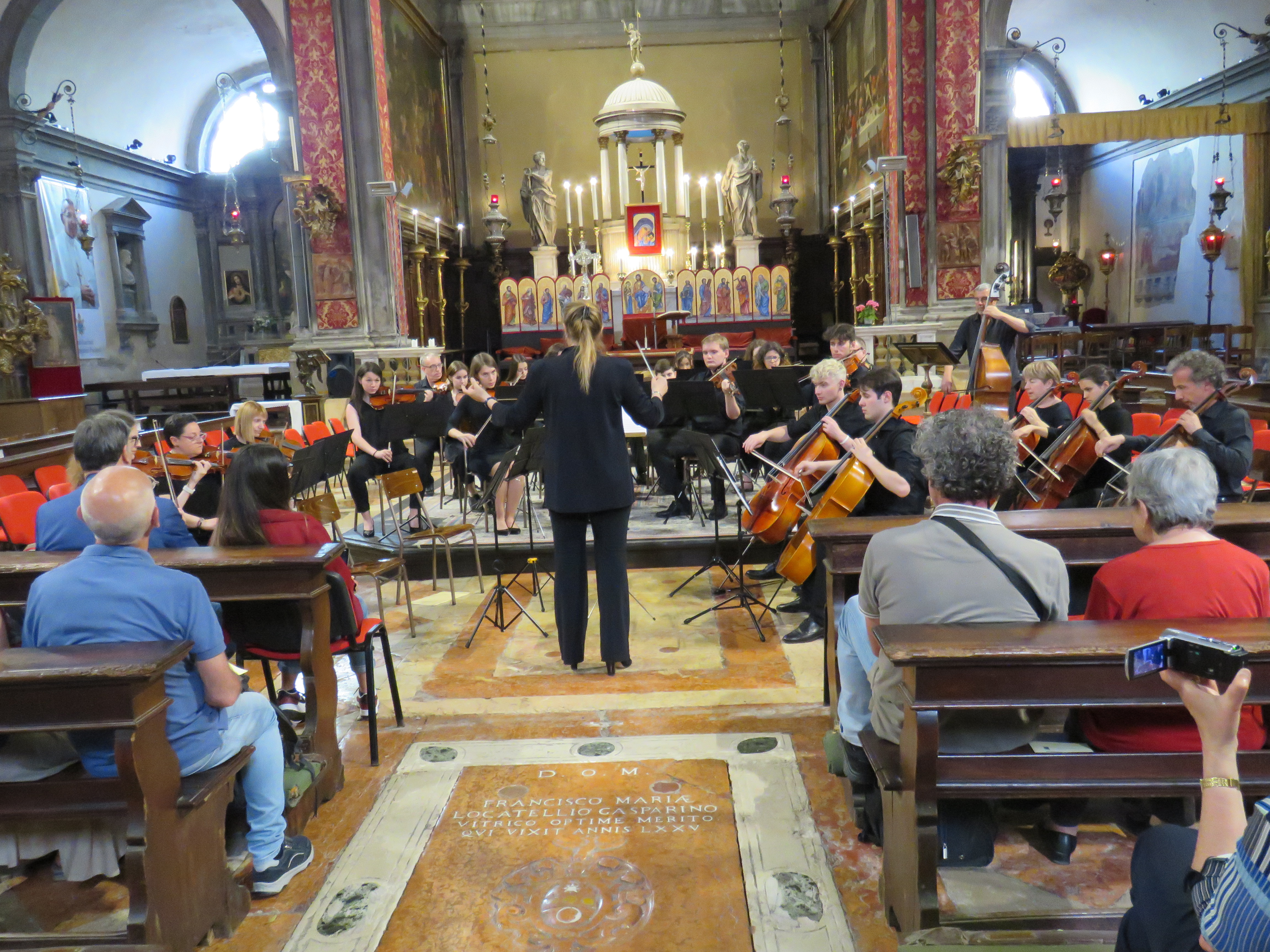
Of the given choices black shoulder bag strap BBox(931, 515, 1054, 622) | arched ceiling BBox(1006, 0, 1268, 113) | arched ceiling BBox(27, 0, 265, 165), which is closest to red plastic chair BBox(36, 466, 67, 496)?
black shoulder bag strap BBox(931, 515, 1054, 622)

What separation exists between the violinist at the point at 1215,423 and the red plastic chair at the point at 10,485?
6.77m

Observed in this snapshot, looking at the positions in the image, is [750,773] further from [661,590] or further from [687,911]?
[661,590]

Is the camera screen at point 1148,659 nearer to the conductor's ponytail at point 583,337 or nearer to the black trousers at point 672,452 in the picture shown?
the conductor's ponytail at point 583,337

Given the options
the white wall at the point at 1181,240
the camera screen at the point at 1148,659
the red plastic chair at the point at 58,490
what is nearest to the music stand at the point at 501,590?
the red plastic chair at the point at 58,490

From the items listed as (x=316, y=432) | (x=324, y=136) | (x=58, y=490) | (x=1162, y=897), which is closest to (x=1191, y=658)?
(x=1162, y=897)

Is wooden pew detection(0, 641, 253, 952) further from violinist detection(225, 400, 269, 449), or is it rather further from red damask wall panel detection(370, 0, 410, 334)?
red damask wall panel detection(370, 0, 410, 334)

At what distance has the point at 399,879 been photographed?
2.77 meters

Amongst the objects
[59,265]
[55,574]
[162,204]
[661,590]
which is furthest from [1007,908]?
[162,204]

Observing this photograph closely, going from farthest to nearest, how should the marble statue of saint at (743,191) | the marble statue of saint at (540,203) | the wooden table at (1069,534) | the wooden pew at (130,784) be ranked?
the marble statue of saint at (540,203), the marble statue of saint at (743,191), the wooden table at (1069,534), the wooden pew at (130,784)

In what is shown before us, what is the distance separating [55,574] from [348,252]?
10957 millimetres

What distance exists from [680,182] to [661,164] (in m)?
0.55

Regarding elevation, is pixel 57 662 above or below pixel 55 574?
below

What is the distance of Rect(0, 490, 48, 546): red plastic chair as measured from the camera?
5051mm

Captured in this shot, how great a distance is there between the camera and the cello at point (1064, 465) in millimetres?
5039
